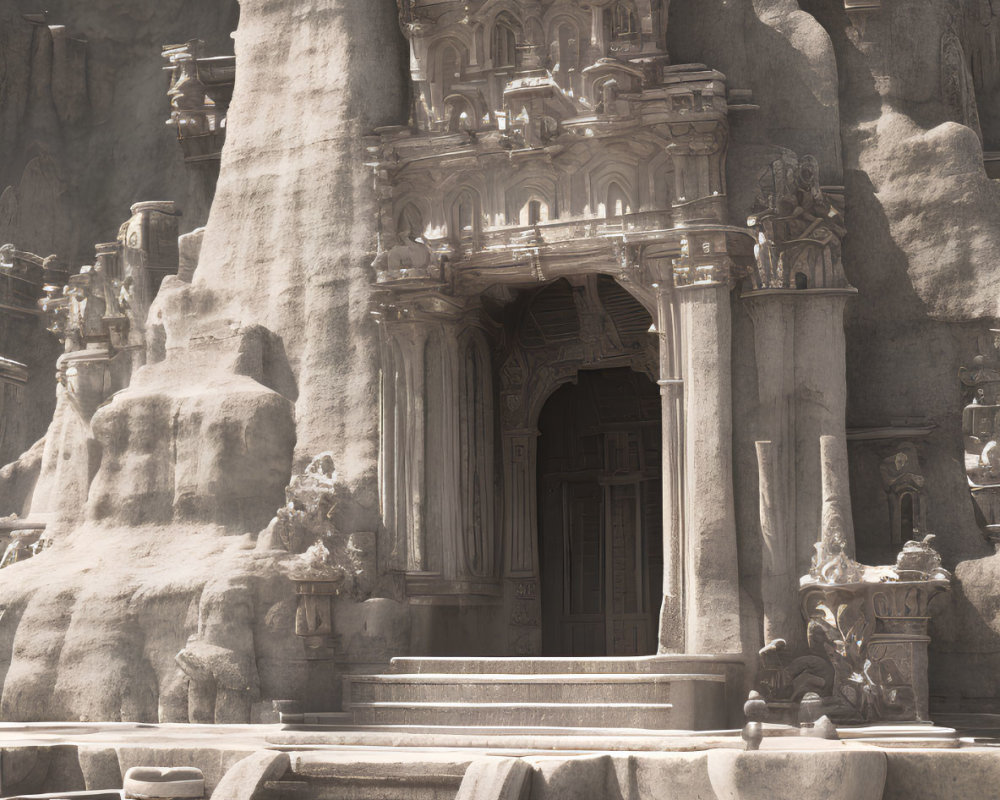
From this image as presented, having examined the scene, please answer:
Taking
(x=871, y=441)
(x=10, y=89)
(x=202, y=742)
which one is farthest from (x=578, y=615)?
(x=10, y=89)

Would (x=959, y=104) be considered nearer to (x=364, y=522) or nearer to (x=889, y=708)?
(x=889, y=708)

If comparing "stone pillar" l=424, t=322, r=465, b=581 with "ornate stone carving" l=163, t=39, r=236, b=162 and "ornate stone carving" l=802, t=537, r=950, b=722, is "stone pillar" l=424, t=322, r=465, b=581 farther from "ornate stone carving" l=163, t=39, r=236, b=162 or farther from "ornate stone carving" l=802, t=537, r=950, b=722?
"ornate stone carving" l=163, t=39, r=236, b=162

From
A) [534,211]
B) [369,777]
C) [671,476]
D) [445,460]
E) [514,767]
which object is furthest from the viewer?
[445,460]

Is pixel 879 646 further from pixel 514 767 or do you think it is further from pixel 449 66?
pixel 449 66

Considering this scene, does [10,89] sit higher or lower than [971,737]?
→ higher

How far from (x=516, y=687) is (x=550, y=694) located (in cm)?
32

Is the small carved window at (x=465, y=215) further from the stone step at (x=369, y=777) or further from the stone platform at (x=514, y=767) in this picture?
the stone step at (x=369, y=777)

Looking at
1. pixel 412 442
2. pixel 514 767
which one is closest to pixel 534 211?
pixel 412 442

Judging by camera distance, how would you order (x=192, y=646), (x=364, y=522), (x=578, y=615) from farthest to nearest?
1. (x=578, y=615)
2. (x=364, y=522)
3. (x=192, y=646)

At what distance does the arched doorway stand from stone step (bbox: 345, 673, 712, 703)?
423cm

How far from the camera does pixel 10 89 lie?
82.2 ft

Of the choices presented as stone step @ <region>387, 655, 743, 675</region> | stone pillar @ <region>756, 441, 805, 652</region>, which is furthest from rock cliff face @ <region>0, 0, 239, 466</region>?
stone pillar @ <region>756, 441, 805, 652</region>

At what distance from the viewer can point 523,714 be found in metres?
14.3

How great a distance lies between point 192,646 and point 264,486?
198 cm
